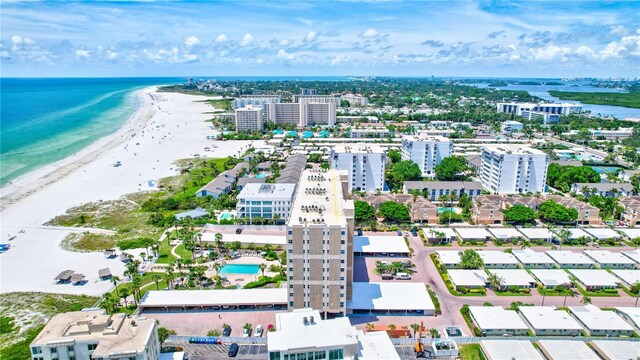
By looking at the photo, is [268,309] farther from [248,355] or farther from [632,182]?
[632,182]

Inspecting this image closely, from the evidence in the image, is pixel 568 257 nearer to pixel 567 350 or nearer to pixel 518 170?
pixel 567 350

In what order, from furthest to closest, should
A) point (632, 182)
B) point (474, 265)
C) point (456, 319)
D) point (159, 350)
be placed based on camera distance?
point (632, 182), point (474, 265), point (456, 319), point (159, 350)

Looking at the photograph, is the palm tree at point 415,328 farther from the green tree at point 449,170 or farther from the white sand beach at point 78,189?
the green tree at point 449,170

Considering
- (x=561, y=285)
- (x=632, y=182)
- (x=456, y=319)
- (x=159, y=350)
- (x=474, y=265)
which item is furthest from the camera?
(x=632, y=182)

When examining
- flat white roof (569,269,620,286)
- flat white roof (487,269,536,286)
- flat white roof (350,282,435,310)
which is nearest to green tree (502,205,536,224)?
flat white roof (569,269,620,286)

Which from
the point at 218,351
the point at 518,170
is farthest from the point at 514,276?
the point at 518,170

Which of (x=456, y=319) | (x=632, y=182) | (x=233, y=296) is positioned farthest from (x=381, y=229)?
(x=632, y=182)
